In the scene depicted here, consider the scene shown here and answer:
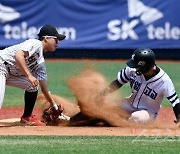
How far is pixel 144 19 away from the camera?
70.5ft

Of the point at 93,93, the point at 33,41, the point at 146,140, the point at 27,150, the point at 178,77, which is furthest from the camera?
the point at 178,77

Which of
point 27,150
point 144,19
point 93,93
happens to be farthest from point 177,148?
point 144,19

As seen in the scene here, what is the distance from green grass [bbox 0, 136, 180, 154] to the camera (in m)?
7.49

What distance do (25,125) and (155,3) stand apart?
12403 millimetres

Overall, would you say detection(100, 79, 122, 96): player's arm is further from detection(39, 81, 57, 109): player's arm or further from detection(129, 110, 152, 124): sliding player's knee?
detection(39, 81, 57, 109): player's arm

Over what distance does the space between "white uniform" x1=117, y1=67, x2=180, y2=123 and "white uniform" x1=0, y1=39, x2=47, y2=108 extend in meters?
1.21

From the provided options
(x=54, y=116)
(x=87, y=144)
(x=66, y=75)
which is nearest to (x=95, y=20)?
(x=66, y=75)

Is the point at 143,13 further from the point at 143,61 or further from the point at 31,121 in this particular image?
the point at 143,61

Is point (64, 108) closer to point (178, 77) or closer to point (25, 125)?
point (25, 125)

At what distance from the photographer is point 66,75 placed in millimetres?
17438

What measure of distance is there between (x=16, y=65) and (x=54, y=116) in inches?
41.5

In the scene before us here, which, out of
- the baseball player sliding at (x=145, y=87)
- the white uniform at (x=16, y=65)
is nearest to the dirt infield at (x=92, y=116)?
the baseball player sliding at (x=145, y=87)

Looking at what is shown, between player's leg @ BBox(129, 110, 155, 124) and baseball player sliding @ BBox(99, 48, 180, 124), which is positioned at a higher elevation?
baseball player sliding @ BBox(99, 48, 180, 124)

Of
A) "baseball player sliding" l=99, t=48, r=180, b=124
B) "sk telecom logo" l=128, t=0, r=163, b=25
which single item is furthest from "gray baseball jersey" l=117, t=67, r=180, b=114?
"sk telecom logo" l=128, t=0, r=163, b=25
